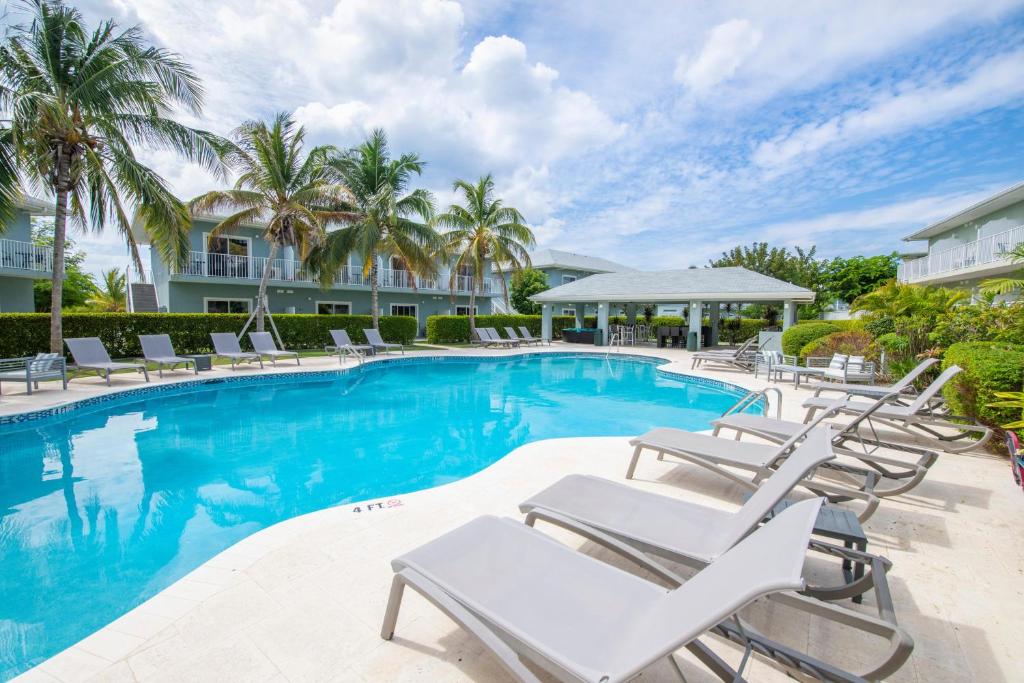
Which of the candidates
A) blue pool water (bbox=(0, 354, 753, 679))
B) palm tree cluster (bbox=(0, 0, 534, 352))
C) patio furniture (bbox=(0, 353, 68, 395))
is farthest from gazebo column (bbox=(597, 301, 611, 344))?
patio furniture (bbox=(0, 353, 68, 395))

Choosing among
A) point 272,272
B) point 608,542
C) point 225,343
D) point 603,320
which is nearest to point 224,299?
point 272,272

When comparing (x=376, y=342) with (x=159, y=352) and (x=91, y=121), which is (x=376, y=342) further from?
(x=91, y=121)

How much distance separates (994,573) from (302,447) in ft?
26.5

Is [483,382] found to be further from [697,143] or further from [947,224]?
[947,224]

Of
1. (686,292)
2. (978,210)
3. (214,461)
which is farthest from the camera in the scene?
(686,292)

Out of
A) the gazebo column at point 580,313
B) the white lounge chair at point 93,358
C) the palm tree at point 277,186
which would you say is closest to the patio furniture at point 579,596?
the white lounge chair at point 93,358

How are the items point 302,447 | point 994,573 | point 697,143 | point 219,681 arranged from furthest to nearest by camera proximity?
point 697,143
point 302,447
point 994,573
point 219,681

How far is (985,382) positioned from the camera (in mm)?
5871

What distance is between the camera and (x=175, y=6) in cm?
1023

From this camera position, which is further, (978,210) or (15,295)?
(978,210)

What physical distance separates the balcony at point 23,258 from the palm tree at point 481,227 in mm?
16101

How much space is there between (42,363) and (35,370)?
8.2 inches

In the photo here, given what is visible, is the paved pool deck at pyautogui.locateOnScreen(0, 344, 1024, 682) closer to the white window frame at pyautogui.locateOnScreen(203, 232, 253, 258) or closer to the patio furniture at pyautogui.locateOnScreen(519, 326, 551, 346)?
the patio furniture at pyautogui.locateOnScreen(519, 326, 551, 346)

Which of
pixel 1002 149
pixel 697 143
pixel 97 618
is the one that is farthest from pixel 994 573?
pixel 1002 149
